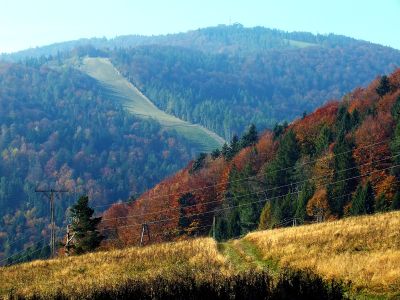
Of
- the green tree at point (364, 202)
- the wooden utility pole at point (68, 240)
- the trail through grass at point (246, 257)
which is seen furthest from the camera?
the green tree at point (364, 202)

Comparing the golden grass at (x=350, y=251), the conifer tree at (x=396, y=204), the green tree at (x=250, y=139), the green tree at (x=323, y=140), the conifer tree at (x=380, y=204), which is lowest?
the green tree at (x=250, y=139)

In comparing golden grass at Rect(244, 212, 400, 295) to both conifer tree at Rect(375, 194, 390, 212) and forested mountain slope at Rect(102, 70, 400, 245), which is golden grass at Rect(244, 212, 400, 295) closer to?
conifer tree at Rect(375, 194, 390, 212)

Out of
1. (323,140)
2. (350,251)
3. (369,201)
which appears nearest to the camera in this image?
(350,251)

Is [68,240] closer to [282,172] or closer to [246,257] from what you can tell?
[246,257]

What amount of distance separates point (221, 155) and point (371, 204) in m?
80.6

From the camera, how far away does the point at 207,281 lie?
630 inches

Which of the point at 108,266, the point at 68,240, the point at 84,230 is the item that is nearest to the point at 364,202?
the point at 84,230

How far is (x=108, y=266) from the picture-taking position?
93.2 ft

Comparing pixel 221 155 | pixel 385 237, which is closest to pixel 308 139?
pixel 221 155

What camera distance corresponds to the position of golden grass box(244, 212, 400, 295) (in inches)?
648

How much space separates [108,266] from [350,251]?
12.2 meters

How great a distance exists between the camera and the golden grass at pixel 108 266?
2406 cm

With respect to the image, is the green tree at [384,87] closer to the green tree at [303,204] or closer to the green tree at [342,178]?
the green tree at [342,178]

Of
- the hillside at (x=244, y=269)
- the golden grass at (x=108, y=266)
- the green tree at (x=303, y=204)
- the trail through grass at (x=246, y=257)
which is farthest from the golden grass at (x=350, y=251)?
the green tree at (x=303, y=204)
